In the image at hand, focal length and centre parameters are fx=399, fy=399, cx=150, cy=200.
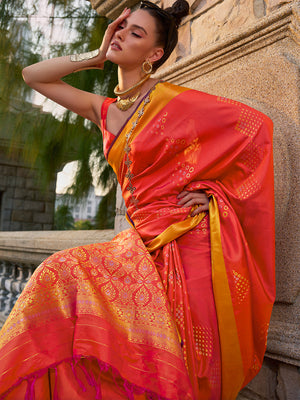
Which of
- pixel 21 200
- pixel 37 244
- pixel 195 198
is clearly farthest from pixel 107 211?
pixel 21 200

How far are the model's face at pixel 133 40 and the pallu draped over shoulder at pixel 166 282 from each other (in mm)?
133

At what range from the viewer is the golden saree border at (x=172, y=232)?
44.9 inches

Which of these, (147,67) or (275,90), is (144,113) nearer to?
(147,67)

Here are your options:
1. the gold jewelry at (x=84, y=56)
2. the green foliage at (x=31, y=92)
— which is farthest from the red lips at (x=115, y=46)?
the green foliage at (x=31, y=92)

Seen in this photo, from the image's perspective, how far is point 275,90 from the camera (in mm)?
1419

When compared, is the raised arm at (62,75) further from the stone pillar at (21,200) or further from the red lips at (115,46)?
the stone pillar at (21,200)

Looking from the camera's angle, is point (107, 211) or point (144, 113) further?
point (107, 211)

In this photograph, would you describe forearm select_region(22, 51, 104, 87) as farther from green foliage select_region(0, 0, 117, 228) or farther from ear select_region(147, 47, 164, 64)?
green foliage select_region(0, 0, 117, 228)

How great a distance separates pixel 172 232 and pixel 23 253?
1.54 m

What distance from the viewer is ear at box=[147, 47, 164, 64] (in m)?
1.37

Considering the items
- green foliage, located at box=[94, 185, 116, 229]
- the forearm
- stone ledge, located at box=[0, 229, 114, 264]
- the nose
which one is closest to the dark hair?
the nose

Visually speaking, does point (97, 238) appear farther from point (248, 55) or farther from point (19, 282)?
point (248, 55)

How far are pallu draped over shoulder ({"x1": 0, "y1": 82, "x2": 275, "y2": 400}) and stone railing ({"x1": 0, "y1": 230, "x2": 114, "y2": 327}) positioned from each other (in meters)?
0.95

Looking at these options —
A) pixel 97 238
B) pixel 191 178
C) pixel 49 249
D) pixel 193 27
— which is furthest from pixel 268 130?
pixel 49 249
